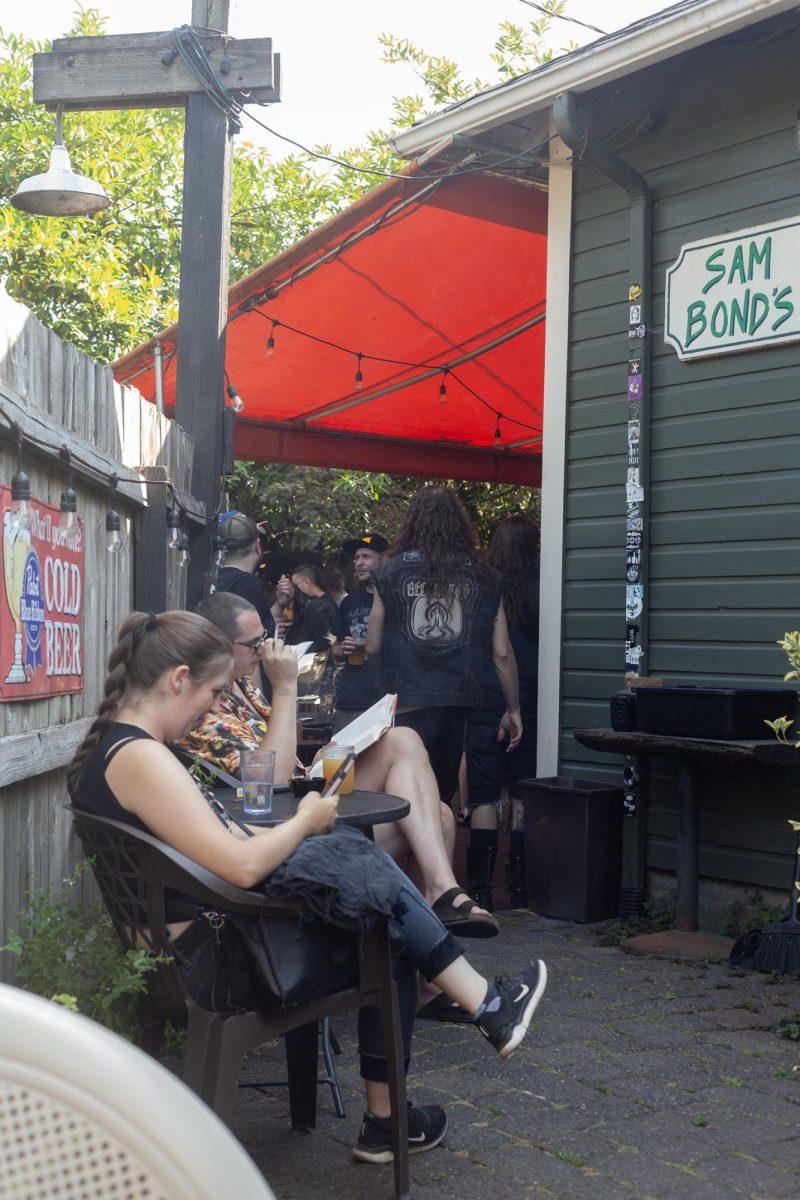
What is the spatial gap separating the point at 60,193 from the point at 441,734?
2862 millimetres

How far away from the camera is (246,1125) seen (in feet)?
10.2

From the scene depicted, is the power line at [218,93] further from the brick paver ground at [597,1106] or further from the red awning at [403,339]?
the brick paver ground at [597,1106]

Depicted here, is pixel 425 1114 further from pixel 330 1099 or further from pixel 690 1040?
pixel 690 1040

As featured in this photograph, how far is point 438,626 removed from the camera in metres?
5.39

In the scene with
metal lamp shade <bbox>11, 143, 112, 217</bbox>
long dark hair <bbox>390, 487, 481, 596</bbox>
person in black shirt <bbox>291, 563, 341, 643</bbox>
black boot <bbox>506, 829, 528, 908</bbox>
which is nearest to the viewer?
long dark hair <bbox>390, 487, 481, 596</bbox>

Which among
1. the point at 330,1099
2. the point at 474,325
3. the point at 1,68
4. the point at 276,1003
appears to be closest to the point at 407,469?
the point at 474,325

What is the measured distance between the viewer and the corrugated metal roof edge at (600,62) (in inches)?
184

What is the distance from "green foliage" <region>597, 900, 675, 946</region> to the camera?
5137 mm

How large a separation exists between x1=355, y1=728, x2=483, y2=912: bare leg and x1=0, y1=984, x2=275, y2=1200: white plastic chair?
9.51 feet

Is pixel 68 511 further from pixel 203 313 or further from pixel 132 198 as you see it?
pixel 132 198

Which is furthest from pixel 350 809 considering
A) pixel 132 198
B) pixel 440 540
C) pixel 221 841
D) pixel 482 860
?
pixel 132 198

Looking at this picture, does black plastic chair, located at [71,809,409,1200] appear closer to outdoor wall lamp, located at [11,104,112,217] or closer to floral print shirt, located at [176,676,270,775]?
floral print shirt, located at [176,676,270,775]

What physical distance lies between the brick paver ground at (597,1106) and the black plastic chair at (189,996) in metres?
0.31

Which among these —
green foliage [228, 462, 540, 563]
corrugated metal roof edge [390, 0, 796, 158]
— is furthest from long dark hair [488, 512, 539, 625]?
green foliage [228, 462, 540, 563]
